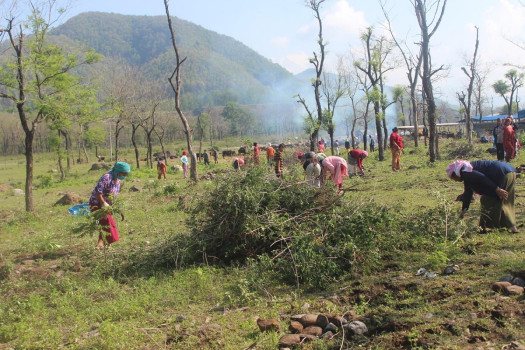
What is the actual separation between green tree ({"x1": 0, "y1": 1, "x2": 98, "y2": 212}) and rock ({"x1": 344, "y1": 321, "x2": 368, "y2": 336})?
1069 centimetres

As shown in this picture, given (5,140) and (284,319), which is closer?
(284,319)

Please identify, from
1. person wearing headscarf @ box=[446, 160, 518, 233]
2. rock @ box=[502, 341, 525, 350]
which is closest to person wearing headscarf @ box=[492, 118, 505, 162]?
person wearing headscarf @ box=[446, 160, 518, 233]

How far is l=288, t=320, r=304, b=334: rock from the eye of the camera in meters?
3.53

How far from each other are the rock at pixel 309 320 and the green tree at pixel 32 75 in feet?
33.8

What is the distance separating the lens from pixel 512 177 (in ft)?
18.6

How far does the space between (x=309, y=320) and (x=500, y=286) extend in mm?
1746

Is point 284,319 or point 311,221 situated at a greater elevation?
point 311,221

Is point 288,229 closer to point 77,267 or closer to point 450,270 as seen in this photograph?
point 450,270

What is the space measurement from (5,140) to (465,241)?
67935 mm

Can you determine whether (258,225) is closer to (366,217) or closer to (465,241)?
(366,217)

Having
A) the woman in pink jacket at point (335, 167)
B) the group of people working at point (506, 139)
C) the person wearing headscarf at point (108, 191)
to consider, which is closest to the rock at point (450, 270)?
the woman in pink jacket at point (335, 167)

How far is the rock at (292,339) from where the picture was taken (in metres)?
3.32

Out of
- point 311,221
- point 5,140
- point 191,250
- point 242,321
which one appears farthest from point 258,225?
point 5,140

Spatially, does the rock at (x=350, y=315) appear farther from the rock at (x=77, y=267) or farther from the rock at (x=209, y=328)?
the rock at (x=77, y=267)
